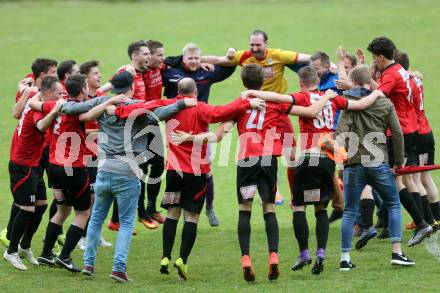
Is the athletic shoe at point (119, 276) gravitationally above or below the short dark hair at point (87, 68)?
below

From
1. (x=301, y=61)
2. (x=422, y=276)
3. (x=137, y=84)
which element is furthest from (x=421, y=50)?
(x=422, y=276)

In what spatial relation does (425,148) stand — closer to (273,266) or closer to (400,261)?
(400,261)

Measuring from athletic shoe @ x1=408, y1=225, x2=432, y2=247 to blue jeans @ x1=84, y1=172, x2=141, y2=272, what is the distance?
12.7 ft

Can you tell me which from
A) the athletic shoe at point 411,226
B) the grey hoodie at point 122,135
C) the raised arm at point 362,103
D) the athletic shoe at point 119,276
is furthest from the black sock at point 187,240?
the athletic shoe at point 411,226

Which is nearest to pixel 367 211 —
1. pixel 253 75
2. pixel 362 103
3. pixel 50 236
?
pixel 362 103

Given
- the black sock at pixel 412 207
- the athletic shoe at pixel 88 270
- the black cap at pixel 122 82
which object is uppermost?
the black cap at pixel 122 82

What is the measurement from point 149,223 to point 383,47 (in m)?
4.64

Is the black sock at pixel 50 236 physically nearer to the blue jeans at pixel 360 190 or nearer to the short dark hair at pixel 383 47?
the blue jeans at pixel 360 190

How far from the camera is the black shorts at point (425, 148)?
39.1ft

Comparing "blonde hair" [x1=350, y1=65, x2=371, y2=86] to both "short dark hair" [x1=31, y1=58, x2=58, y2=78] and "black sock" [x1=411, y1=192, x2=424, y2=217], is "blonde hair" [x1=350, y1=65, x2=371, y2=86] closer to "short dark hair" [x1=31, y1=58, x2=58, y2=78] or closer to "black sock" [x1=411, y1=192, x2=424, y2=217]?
"black sock" [x1=411, y1=192, x2=424, y2=217]

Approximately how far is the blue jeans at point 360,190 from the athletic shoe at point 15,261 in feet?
13.3

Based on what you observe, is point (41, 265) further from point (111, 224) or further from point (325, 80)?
point (325, 80)

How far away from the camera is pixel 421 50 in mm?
26531

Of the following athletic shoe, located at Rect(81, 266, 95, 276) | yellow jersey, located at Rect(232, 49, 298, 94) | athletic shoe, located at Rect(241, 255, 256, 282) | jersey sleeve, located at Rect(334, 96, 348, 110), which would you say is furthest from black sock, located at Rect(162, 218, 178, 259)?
yellow jersey, located at Rect(232, 49, 298, 94)
